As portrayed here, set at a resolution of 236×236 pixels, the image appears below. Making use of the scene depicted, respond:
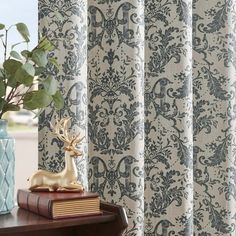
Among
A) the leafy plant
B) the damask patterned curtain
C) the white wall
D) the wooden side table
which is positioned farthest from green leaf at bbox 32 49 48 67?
the white wall

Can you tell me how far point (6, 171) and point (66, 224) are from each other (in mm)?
187

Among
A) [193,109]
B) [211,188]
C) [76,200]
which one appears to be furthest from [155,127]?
[76,200]

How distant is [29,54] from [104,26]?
0.37 metres

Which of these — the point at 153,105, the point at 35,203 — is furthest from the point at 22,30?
the point at 153,105

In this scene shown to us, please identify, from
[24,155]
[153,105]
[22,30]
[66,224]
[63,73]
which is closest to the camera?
[66,224]

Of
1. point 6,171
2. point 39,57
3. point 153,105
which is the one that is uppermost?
point 39,57

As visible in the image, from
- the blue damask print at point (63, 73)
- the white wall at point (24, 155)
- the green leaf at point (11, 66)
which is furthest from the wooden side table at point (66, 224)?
the white wall at point (24, 155)

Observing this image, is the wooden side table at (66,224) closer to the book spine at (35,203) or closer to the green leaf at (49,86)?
the book spine at (35,203)

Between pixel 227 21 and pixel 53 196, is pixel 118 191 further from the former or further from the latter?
pixel 227 21

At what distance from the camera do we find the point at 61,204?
3.91 feet

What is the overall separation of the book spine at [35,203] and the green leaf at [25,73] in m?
0.27

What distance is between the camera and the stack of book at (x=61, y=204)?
1.19 m

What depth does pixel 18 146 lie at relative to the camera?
1.77m

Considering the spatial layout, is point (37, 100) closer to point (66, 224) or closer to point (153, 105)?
point (66, 224)
